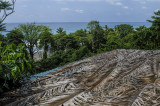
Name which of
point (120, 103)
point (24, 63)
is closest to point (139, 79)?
point (120, 103)

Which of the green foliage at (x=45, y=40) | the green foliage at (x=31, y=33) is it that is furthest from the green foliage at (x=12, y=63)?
the green foliage at (x=45, y=40)

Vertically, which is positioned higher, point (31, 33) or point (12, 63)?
point (31, 33)

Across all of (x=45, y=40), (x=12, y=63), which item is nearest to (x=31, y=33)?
(x=45, y=40)

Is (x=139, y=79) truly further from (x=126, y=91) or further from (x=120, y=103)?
(x=120, y=103)

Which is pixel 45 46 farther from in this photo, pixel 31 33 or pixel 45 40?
pixel 31 33

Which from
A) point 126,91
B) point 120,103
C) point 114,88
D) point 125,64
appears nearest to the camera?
point 120,103

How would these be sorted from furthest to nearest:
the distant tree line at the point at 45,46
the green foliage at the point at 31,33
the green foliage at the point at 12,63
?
the green foliage at the point at 31,33 → the distant tree line at the point at 45,46 → the green foliage at the point at 12,63

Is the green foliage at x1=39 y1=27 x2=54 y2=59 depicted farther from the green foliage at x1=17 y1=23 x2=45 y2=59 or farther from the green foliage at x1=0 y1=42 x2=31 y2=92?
the green foliage at x1=0 y1=42 x2=31 y2=92

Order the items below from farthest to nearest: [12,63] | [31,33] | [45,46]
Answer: [45,46] < [31,33] < [12,63]

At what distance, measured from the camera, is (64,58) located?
16656 mm

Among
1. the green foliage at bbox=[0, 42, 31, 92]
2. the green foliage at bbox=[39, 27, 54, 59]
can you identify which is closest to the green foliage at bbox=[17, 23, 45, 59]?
the green foliage at bbox=[39, 27, 54, 59]

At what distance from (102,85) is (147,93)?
616mm

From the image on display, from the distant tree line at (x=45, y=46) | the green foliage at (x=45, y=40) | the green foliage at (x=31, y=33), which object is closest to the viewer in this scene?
the distant tree line at (x=45, y=46)

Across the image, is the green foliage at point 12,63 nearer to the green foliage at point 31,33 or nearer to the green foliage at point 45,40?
the green foliage at point 31,33
